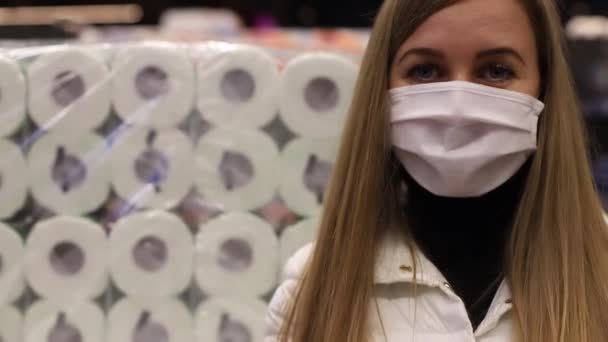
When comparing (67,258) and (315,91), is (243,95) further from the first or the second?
(67,258)

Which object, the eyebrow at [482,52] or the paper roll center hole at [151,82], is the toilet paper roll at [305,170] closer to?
the paper roll center hole at [151,82]

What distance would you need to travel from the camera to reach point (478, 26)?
83cm

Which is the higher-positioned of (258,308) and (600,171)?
(600,171)

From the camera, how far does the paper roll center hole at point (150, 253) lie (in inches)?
51.1

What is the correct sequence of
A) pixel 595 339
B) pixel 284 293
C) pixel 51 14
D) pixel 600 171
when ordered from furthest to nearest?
pixel 51 14, pixel 600 171, pixel 284 293, pixel 595 339

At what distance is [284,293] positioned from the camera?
99cm

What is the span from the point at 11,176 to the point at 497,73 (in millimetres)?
961

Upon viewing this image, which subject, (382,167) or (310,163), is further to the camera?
(310,163)

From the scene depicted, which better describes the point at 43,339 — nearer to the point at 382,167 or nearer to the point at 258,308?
the point at 258,308

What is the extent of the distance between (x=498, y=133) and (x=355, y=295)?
29 cm

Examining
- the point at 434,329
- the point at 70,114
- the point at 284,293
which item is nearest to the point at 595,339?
the point at 434,329

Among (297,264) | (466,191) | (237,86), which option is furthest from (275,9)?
(466,191)

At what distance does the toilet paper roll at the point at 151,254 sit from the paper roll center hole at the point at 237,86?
0.27 m

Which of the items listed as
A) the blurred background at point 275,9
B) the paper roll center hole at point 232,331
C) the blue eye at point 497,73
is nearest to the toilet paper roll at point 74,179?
the paper roll center hole at point 232,331
